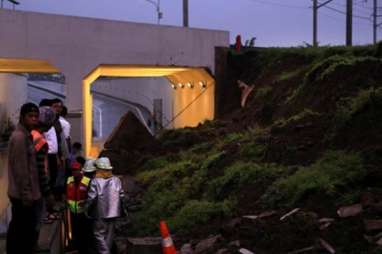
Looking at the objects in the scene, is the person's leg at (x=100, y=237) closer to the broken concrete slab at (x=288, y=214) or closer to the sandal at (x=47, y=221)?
the sandal at (x=47, y=221)

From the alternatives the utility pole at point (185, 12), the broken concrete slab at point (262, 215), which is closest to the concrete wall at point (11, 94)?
the utility pole at point (185, 12)

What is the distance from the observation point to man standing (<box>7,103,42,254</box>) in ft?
20.6

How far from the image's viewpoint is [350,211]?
7043 millimetres

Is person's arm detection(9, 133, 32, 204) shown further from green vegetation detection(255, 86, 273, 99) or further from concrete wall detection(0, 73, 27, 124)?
concrete wall detection(0, 73, 27, 124)

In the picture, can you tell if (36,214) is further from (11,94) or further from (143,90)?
(143,90)

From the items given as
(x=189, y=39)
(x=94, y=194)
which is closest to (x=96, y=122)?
(x=189, y=39)

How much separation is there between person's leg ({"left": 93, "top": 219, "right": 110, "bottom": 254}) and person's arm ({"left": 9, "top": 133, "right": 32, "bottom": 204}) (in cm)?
166

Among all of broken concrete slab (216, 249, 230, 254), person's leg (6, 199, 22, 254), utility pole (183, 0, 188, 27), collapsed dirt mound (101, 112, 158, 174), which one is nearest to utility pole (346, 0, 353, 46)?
utility pole (183, 0, 188, 27)

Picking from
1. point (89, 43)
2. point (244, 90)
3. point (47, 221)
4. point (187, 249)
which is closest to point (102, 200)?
point (47, 221)

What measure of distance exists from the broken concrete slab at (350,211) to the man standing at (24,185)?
3.36 metres

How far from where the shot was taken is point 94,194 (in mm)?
7734

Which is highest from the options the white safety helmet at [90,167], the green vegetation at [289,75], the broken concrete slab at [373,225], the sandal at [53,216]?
the green vegetation at [289,75]

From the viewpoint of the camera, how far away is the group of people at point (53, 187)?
249 inches

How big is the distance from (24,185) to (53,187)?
1.80 m
